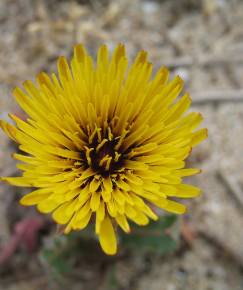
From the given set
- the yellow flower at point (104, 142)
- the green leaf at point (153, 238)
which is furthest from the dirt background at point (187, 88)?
the yellow flower at point (104, 142)

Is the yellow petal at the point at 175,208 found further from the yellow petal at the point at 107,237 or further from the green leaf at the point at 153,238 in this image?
the green leaf at the point at 153,238

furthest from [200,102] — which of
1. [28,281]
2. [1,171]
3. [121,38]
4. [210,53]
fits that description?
[28,281]

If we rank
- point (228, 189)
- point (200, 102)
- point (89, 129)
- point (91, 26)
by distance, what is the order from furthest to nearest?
point (91, 26), point (200, 102), point (228, 189), point (89, 129)

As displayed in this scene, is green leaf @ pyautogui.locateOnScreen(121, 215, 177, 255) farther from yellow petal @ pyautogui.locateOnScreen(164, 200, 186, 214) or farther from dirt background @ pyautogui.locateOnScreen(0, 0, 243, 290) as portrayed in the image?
yellow petal @ pyautogui.locateOnScreen(164, 200, 186, 214)

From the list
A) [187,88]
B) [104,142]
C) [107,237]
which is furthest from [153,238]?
[187,88]

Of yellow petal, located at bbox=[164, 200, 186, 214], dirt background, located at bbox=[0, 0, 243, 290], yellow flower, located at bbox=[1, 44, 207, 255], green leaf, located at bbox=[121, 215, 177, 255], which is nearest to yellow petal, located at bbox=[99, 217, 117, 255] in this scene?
yellow flower, located at bbox=[1, 44, 207, 255]

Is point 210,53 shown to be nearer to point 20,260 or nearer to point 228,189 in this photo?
point 228,189

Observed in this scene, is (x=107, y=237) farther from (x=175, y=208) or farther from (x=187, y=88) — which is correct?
(x=187, y=88)
